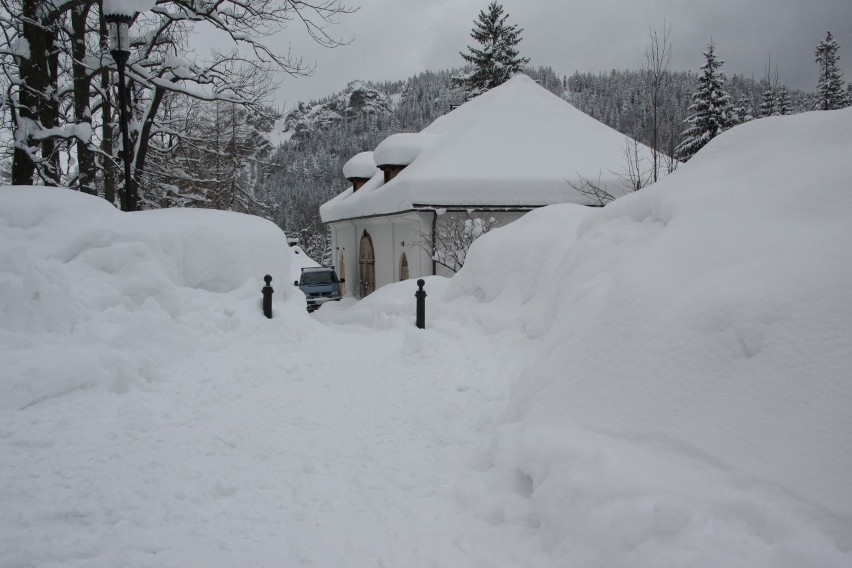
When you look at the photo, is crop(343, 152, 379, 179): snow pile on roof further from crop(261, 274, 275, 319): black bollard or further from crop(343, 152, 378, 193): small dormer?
crop(261, 274, 275, 319): black bollard

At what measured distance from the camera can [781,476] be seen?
96.6 inches

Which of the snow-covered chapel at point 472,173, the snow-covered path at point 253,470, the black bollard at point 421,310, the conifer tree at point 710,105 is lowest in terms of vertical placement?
the snow-covered path at point 253,470

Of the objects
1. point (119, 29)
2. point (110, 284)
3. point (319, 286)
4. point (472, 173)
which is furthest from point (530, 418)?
point (319, 286)

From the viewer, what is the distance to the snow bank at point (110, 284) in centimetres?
518

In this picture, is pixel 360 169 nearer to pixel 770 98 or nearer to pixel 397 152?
pixel 397 152

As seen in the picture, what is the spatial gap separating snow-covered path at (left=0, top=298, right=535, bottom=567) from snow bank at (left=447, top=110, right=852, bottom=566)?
22.6 inches

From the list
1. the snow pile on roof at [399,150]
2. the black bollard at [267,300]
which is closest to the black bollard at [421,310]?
the black bollard at [267,300]

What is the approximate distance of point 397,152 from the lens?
20266mm

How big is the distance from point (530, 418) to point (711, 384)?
135 cm

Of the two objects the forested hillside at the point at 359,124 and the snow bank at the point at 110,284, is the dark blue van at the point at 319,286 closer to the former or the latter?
the snow bank at the point at 110,284

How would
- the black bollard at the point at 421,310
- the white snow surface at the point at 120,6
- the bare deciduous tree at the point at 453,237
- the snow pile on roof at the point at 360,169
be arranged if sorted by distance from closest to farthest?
the white snow surface at the point at 120,6, the black bollard at the point at 421,310, the bare deciduous tree at the point at 453,237, the snow pile on roof at the point at 360,169

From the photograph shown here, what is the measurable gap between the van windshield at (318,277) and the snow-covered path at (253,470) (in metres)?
13.3

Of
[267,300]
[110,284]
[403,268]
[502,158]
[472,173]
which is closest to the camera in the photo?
[110,284]

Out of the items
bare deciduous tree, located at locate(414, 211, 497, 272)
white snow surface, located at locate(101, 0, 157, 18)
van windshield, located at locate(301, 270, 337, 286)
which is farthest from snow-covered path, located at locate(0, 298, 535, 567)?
van windshield, located at locate(301, 270, 337, 286)
